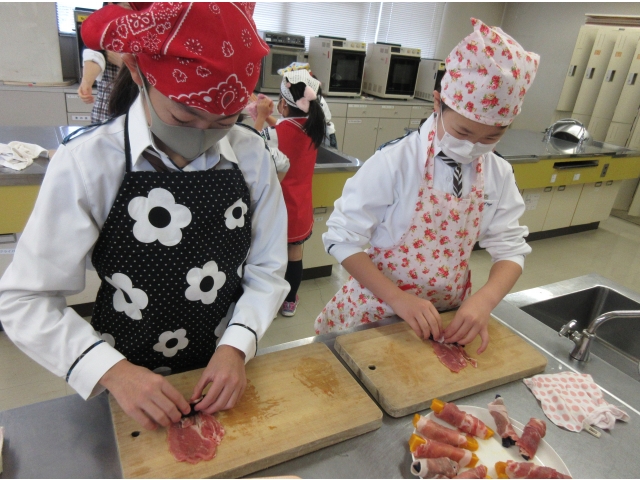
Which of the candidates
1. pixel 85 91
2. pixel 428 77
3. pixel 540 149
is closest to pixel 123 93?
pixel 85 91

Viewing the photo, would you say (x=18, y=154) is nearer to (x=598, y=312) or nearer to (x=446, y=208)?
(x=446, y=208)

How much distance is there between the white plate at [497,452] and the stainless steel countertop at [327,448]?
1.8 inches

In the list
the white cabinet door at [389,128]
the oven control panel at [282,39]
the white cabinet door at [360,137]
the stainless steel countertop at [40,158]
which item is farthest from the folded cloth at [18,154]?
the white cabinet door at [389,128]

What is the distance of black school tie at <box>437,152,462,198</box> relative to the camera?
1.10 meters

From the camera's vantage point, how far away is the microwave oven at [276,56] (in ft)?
13.5

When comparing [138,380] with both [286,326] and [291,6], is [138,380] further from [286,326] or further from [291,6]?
[291,6]

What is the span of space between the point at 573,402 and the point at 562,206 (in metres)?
3.44

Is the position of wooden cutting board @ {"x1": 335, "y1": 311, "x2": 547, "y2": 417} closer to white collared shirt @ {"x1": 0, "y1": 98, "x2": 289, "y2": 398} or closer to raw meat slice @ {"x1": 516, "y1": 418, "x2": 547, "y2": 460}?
raw meat slice @ {"x1": 516, "y1": 418, "x2": 547, "y2": 460}

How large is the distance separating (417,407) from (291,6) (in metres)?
4.81

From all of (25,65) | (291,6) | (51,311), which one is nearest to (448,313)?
(51,311)

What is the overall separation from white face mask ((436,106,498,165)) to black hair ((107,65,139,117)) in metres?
0.68

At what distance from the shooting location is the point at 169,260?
0.77 meters

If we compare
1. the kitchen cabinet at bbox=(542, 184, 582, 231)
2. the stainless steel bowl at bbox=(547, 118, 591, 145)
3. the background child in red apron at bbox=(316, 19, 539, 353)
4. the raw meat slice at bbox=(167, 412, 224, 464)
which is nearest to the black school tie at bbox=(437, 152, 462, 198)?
the background child in red apron at bbox=(316, 19, 539, 353)

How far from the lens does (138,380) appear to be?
68 cm
